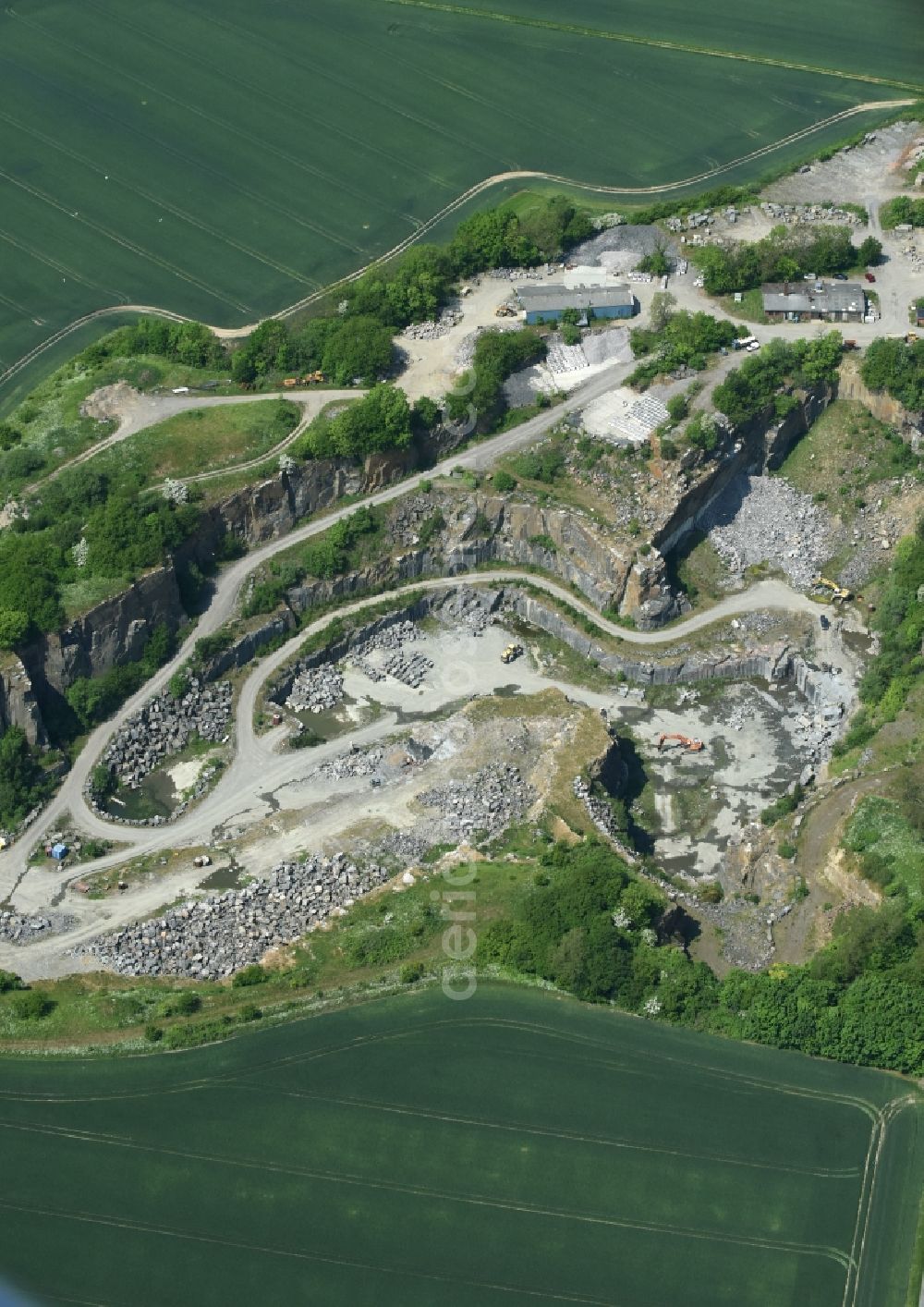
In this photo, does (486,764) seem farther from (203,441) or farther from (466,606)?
(203,441)

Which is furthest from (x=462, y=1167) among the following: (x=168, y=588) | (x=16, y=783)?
(x=168, y=588)

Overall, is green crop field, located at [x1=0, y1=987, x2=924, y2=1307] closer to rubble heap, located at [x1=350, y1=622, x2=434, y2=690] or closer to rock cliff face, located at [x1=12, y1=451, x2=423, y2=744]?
rock cliff face, located at [x1=12, y1=451, x2=423, y2=744]

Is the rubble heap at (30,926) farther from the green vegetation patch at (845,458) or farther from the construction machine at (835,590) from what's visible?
the green vegetation patch at (845,458)

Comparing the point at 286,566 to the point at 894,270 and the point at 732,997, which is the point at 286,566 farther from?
the point at 894,270

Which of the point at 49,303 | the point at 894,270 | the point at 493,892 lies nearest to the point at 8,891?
the point at 493,892

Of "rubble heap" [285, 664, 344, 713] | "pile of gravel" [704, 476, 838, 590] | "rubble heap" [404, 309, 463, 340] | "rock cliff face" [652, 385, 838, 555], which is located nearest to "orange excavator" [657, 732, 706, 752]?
"rock cliff face" [652, 385, 838, 555]
